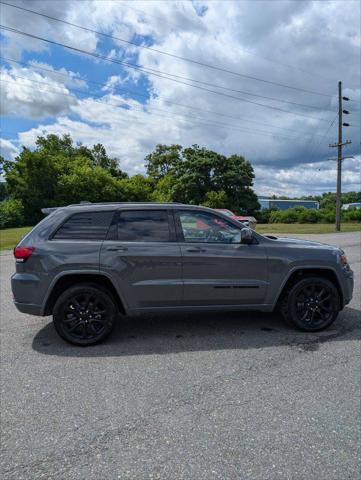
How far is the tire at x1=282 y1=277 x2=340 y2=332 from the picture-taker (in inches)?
179

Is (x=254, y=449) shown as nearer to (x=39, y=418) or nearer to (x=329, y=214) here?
(x=39, y=418)

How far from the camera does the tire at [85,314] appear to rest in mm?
4121

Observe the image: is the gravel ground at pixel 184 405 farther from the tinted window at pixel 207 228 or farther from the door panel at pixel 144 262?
the tinted window at pixel 207 228

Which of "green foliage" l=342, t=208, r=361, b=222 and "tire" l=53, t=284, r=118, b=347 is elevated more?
"green foliage" l=342, t=208, r=361, b=222

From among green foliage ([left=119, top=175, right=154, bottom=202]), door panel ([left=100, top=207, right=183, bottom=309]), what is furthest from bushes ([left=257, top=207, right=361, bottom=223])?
door panel ([left=100, top=207, right=183, bottom=309])

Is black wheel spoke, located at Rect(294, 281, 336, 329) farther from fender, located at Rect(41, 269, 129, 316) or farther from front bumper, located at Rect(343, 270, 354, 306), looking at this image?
fender, located at Rect(41, 269, 129, 316)

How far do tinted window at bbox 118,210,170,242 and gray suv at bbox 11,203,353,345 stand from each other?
0.04 feet

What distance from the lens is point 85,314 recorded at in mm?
4176

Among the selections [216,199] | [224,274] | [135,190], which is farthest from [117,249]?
[135,190]

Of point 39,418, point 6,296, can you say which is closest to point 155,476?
point 39,418

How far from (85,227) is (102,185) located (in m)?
48.6

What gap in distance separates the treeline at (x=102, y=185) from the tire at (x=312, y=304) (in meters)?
40.6

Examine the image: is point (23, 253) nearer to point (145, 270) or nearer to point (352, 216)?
point (145, 270)

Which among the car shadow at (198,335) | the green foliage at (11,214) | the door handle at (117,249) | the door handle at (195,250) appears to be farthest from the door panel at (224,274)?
the green foliage at (11,214)
